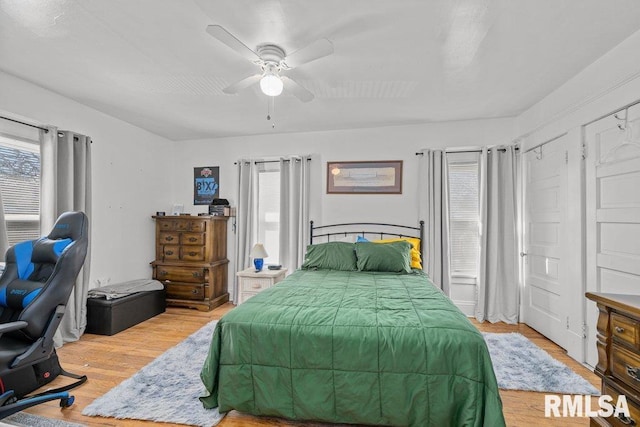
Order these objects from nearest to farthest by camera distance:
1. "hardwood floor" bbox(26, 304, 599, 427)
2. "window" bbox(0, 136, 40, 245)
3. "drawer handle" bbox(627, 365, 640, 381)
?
1. "drawer handle" bbox(627, 365, 640, 381)
2. "hardwood floor" bbox(26, 304, 599, 427)
3. "window" bbox(0, 136, 40, 245)

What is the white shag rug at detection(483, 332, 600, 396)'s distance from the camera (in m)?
2.32

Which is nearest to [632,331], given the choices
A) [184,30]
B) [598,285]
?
[598,285]

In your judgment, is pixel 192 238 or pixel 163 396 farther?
pixel 192 238

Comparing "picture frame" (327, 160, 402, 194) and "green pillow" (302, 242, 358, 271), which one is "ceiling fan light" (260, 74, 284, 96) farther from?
"picture frame" (327, 160, 402, 194)

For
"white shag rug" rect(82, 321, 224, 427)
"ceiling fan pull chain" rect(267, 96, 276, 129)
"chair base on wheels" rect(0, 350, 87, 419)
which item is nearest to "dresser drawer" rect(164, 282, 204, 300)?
"white shag rug" rect(82, 321, 224, 427)

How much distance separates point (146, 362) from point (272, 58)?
9.35ft

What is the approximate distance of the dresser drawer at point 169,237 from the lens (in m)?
4.45

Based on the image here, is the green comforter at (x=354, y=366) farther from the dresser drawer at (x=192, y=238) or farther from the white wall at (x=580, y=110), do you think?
the dresser drawer at (x=192, y=238)

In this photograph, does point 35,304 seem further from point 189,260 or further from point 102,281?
point 189,260

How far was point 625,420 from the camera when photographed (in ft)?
5.07

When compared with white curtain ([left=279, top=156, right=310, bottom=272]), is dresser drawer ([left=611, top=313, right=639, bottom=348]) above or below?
below

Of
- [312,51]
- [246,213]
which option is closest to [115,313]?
[246,213]

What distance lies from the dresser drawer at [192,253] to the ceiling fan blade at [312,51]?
10.4ft

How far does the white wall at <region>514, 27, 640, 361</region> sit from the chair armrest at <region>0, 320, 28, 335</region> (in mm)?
4273
